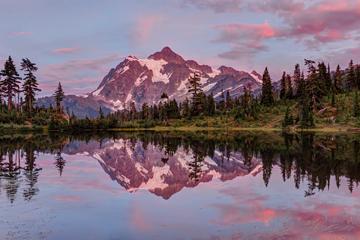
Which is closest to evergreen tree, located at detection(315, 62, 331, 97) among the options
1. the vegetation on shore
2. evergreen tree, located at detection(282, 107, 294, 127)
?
the vegetation on shore

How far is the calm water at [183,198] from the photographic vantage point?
19.9 meters

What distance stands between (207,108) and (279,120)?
3604 centimetres

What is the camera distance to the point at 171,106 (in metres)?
183

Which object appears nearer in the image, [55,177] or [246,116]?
[55,177]

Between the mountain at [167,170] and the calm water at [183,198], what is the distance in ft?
0.33

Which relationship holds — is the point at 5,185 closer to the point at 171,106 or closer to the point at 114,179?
the point at 114,179

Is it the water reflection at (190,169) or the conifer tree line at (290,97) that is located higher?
the conifer tree line at (290,97)

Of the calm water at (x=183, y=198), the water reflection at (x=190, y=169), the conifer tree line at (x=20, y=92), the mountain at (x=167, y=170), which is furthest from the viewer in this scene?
the conifer tree line at (x=20, y=92)

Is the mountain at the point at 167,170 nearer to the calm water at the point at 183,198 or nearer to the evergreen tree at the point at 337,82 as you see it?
the calm water at the point at 183,198

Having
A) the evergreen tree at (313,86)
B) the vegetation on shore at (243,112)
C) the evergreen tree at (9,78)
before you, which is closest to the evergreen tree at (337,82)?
the vegetation on shore at (243,112)

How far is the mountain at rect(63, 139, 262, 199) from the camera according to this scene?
109ft

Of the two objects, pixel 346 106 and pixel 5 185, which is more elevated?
pixel 346 106

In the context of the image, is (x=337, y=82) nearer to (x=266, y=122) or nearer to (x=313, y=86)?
(x=313, y=86)

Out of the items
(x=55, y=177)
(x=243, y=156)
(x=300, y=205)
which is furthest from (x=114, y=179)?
(x=243, y=156)
